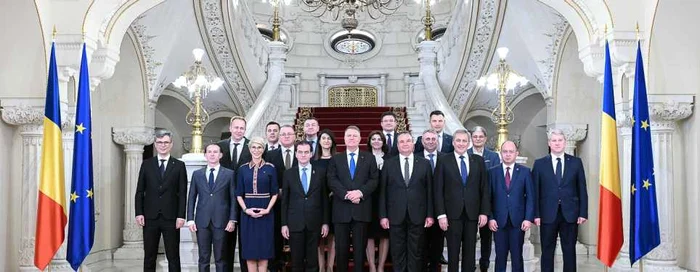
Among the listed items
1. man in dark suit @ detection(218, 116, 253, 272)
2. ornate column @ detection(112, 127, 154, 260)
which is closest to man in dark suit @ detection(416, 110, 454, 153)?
man in dark suit @ detection(218, 116, 253, 272)

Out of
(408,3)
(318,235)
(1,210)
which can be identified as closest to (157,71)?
(1,210)

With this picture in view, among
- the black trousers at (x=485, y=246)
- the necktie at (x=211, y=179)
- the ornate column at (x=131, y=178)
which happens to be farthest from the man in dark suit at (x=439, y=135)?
the ornate column at (x=131, y=178)

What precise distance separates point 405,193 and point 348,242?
2.10 feet

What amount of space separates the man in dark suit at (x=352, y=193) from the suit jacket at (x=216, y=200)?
883 mm

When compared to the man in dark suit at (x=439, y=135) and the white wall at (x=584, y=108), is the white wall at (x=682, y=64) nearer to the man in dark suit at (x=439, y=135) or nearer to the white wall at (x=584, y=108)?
the man in dark suit at (x=439, y=135)

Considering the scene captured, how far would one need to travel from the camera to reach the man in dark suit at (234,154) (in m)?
5.56

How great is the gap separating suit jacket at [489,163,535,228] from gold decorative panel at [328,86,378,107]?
10.8m

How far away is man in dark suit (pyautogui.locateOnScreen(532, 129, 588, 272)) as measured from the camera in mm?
5332

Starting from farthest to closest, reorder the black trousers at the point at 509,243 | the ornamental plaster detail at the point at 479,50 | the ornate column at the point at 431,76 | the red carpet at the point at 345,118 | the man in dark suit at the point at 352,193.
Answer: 1. the red carpet at the point at 345,118
2. the ornate column at the point at 431,76
3. the ornamental plaster detail at the point at 479,50
4. the black trousers at the point at 509,243
5. the man in dark suit at the point at 352,193

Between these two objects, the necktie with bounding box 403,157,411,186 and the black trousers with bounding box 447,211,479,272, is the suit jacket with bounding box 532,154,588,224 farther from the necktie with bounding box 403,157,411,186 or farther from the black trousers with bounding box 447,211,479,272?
the necktie with bounding box 403,157,411,186

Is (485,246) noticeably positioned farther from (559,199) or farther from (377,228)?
(377,228)

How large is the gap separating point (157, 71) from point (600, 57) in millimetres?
6094

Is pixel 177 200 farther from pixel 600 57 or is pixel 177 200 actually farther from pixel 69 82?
pixel 600 57

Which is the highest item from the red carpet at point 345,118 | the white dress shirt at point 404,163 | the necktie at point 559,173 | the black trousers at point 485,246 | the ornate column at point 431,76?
the ornate column at point 431,76
